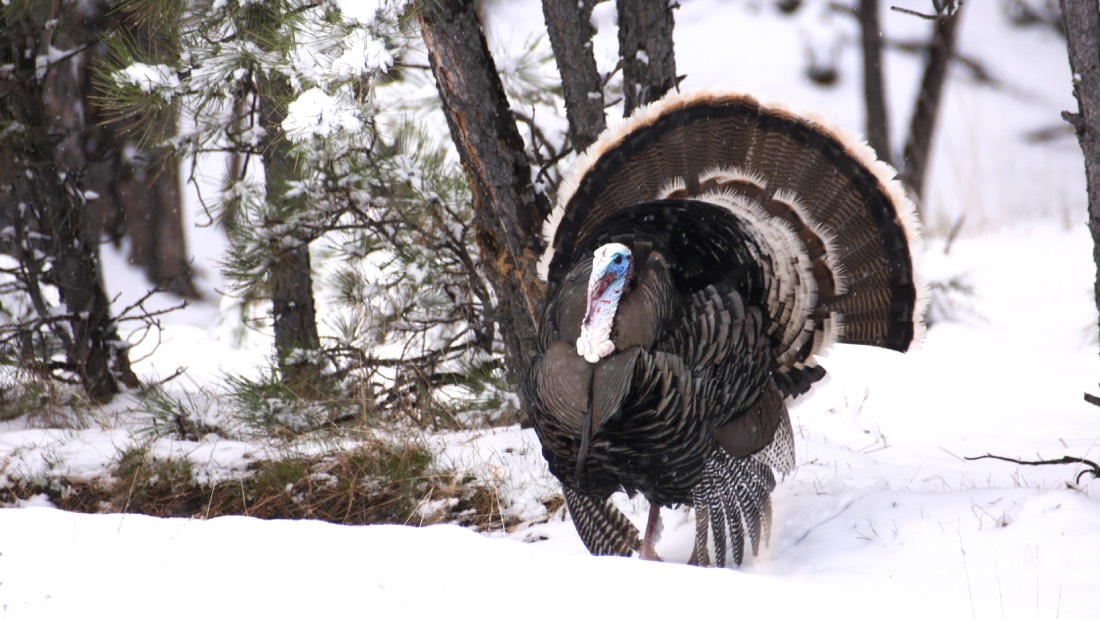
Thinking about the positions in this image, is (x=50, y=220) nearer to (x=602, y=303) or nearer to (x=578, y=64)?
(x=578, y=64)

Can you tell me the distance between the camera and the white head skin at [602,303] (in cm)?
283

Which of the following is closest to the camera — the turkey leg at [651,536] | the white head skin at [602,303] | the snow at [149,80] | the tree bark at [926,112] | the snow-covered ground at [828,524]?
the snow-covered ground at [828,524]

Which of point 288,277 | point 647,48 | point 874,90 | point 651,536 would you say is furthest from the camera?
point 874,90

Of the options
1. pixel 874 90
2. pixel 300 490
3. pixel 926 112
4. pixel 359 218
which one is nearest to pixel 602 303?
pixel 300 490

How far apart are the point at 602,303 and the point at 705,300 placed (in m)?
0.41

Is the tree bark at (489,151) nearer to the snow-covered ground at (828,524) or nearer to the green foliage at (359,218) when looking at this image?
the green foliage at (359,218)

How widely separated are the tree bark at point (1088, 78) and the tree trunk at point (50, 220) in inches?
194

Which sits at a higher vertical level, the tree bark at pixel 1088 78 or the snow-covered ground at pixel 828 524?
the tree bark at pixel 1088 78

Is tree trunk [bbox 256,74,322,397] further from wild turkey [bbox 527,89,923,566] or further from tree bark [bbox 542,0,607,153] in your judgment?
wild turkey [bbox 527,89,923,566]

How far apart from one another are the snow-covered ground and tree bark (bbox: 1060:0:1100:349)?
0.79 m

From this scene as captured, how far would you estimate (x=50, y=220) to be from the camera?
5.59m

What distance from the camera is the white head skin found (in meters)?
2.83

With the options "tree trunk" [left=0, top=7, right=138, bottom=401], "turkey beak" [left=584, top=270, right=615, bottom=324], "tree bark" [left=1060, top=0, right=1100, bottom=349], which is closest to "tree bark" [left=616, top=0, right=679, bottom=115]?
"turkey beak" [left=584, top=270, right=615, bottom=324]

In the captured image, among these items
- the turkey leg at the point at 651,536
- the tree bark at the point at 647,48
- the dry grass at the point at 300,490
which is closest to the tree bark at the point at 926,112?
the tree bark at the point at 647,48
